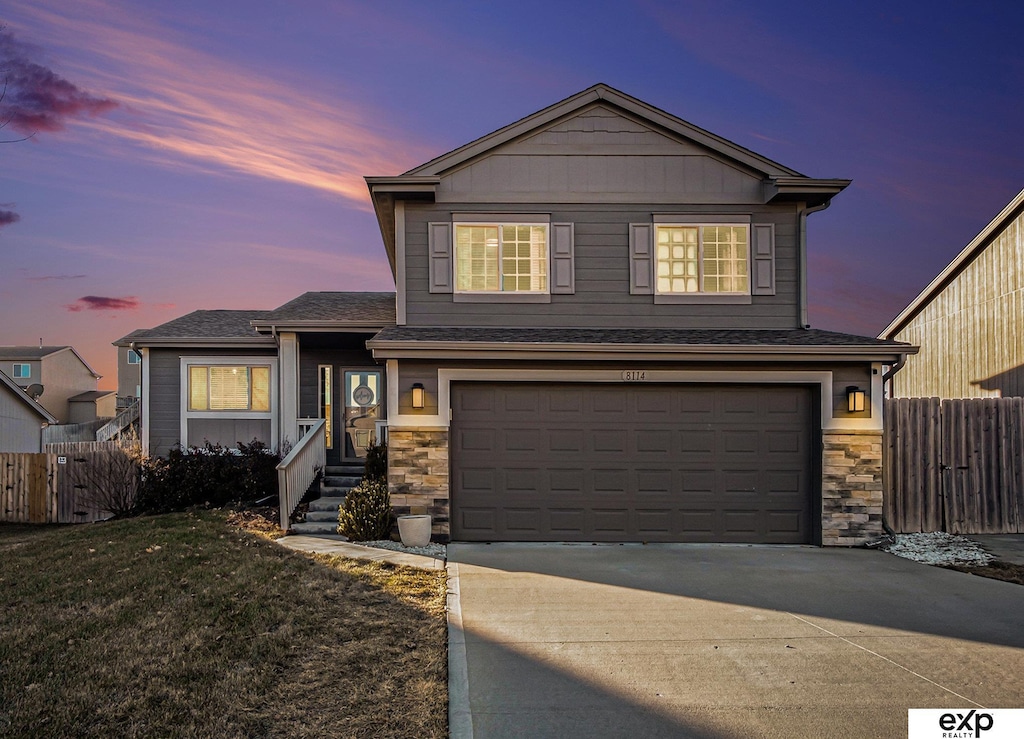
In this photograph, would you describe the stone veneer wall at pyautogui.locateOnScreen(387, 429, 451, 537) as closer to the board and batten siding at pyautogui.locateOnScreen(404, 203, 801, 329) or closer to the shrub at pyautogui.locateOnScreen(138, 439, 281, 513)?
the board and batten siding at pyautogui.locateOnScreen(404, 203, 801, 329)

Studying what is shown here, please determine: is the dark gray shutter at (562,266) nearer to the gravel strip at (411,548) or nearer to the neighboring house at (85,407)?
the gravel strip at (411,548)

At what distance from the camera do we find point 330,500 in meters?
12.3

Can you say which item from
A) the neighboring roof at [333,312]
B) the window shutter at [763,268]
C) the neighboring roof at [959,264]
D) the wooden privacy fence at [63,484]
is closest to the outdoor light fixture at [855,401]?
the window shutter at [763,268]

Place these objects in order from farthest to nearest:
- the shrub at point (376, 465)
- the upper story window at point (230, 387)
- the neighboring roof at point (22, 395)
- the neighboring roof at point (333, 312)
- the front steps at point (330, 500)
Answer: the neighboring roof at point (22, 395)
the upper story window at point (230, 387)
the neighboring roof at point (333, 312)
the shrub at point (376, 465)
the front steps at point (330, 500)

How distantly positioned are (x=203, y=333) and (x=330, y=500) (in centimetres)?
628

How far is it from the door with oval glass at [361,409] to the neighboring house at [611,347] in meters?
0.85

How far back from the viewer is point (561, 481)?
10.8 meters

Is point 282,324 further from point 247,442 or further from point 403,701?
point 403,701

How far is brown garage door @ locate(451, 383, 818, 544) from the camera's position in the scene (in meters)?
10.8

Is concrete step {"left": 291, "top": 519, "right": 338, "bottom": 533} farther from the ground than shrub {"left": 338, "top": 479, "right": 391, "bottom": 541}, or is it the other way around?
shrub {"left": 338, "top": 479, "right": 391, "bottom": 541}

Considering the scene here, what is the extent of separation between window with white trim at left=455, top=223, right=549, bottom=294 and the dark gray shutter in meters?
0.14

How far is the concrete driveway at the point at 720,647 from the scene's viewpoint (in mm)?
4543

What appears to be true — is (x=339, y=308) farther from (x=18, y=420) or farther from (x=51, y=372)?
(x=51, y=372)

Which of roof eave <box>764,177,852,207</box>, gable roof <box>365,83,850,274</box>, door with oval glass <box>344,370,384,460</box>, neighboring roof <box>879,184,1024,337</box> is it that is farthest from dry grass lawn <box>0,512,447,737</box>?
neighboring roof <box>879,184,1024,337</box>
